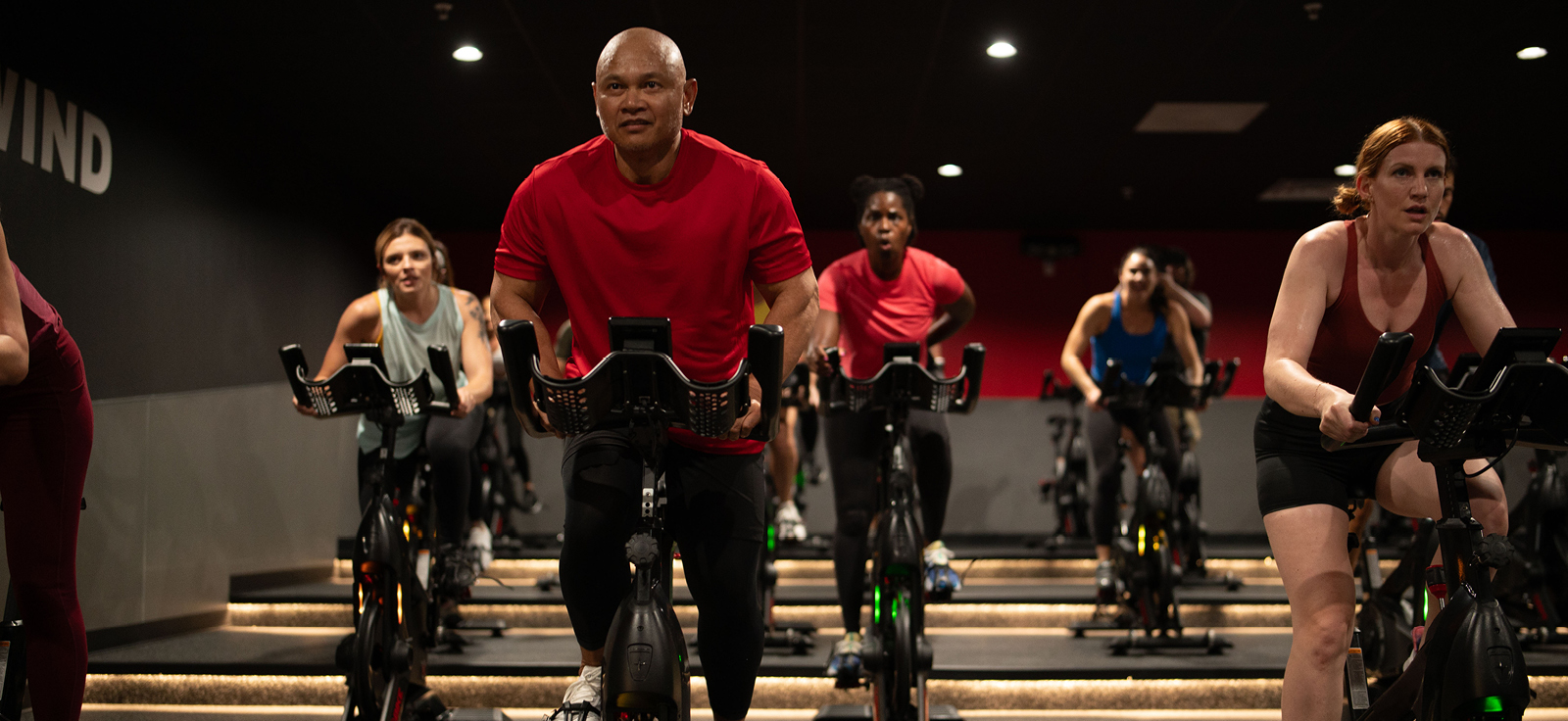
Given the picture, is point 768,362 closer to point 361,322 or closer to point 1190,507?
point 361,322

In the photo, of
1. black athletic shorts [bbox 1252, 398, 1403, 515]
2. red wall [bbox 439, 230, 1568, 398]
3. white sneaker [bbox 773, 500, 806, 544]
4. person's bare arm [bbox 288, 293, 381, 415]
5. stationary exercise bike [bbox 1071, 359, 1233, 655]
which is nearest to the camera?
black athletic shorts [bbox 1252, 398, 1403, 515]

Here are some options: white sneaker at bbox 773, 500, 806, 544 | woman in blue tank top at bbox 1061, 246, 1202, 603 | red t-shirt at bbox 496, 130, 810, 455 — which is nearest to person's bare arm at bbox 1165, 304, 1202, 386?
woman in blue tank top at bbox 1061, 246, 1202, 603

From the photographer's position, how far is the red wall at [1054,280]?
32.0ft

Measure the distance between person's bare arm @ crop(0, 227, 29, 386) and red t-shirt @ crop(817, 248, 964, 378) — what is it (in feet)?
7.82

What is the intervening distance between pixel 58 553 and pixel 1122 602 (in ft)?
12.5

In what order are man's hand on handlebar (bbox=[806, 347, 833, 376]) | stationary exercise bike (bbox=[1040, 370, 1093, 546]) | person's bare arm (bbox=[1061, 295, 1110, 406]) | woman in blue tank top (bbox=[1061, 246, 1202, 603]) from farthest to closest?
1. stationary exercise bike (bbox=[1040, 370, 1093, 546])
2. person's bare arm (bbox=[1061, 295, 1110, 406])
3. woman in blue tank top (bbox=[1061, 246, 1202, 603])
4. man's hand on handlebar (bbox=[806, 347, 833, 376])

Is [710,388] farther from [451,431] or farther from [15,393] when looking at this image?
[451,431]

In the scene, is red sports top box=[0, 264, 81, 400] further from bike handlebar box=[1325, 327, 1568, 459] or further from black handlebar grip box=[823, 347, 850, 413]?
bike handlebar box=[1325, 327, 1568, 459]

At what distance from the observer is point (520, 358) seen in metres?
1.75

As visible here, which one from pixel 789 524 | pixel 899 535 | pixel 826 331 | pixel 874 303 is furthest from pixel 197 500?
pixel 899 535

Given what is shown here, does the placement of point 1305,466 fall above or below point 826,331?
below

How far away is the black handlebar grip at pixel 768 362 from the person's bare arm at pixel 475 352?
1884mm

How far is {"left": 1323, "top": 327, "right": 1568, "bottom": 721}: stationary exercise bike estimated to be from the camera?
176cm

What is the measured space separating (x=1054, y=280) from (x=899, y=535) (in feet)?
23.8
